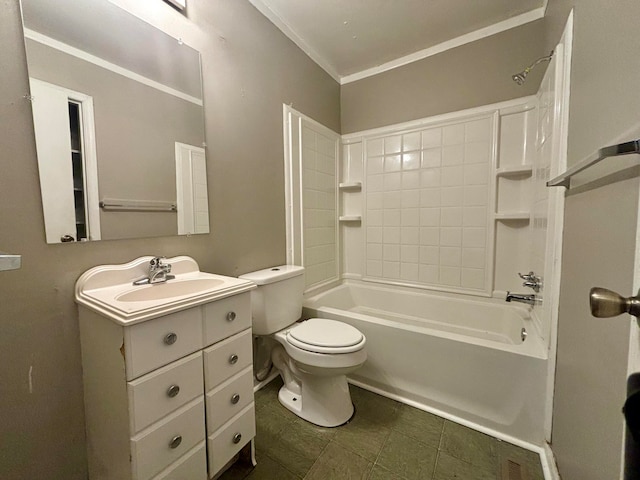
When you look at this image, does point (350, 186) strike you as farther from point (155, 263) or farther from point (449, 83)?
point (155, 263)

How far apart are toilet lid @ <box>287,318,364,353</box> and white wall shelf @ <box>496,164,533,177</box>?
155 centimetres

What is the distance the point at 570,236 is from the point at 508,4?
165 cm

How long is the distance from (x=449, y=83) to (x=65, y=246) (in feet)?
8.38

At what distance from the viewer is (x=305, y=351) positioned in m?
1.33

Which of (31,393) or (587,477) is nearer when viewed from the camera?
(587,477)

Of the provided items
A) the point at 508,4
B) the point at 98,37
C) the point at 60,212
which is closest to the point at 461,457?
the point at 60,212

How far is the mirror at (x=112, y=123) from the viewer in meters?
0.88

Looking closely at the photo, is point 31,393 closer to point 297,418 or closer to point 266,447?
point 266,447

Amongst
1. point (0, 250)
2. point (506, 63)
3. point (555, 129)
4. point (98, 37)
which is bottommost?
point (0, 250)

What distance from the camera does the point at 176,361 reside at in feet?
2.85

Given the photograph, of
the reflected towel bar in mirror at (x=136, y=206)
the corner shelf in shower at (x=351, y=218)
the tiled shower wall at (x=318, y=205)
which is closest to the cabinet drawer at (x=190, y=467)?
the reflected towel bar in mirror at (x=136, y=206)

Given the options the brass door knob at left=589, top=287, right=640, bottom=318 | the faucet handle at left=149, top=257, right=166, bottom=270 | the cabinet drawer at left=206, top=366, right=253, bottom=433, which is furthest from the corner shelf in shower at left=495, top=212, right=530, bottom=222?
the faucet handle at left=149, top=257, right=166, bottom=270

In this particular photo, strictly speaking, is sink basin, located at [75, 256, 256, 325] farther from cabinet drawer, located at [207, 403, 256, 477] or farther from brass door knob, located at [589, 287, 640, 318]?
brass door knob, located at [589, 287, 640, 318]

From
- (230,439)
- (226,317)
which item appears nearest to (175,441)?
(230,439)
